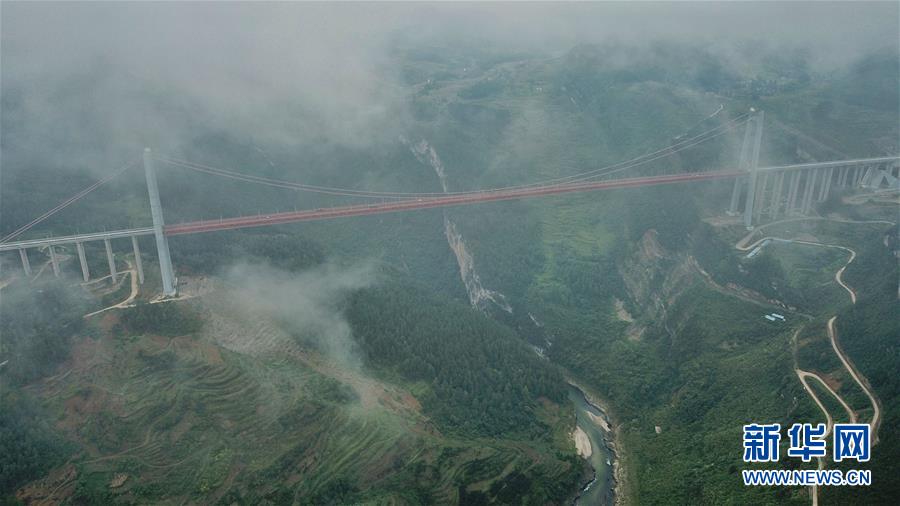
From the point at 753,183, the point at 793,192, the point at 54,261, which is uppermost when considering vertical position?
the point at 54,261

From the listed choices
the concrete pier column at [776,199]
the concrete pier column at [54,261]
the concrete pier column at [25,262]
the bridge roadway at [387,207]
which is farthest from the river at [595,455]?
the concrete pier column at [25,262]

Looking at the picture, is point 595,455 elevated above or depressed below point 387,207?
below

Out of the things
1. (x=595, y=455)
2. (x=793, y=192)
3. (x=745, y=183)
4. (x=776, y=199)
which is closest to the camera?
(x=595, y=455)

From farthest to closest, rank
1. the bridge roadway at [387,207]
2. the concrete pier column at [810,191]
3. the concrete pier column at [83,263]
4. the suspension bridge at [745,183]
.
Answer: the concrete pier column at [810,191], the suspension bridge at [745,183], the bridge roadway at [387,207], the concrete pier column at [83,263]

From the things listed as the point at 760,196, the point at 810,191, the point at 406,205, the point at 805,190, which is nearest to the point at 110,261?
the point at 406,205

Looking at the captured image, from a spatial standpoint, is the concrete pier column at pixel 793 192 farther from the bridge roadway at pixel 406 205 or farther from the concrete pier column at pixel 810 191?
the bridge roadway at pixel 406 205

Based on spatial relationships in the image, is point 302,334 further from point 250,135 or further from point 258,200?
point 250,135

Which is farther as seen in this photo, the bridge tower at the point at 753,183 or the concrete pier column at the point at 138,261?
the bridge tower at the point at 753,183

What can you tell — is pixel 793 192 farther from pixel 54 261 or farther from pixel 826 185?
pixel 54 261

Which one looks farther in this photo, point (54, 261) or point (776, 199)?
point (776, 199)

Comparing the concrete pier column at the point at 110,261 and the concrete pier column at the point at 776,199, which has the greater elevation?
the concrete pier column at the point at 110,261
